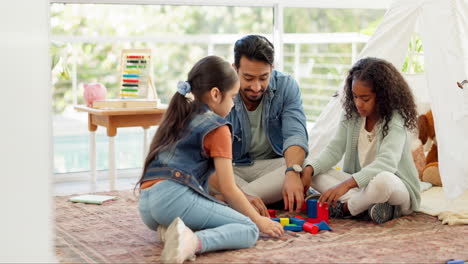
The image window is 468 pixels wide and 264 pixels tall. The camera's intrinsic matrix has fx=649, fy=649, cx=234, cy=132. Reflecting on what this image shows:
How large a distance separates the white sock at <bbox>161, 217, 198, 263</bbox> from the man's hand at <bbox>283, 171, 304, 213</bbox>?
0.65m

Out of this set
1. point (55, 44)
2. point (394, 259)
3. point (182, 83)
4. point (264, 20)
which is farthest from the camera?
point (264, 20)


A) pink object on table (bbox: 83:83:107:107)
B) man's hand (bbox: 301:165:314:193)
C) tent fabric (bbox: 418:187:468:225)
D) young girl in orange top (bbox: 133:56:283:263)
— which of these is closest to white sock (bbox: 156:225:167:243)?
young girl in orange top (bbox: 133:56:283:263)

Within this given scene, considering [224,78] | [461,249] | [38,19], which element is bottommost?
[461,249]

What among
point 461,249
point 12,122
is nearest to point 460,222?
point 461,249

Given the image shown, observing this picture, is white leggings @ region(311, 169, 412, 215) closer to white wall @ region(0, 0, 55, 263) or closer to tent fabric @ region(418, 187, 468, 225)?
tent fabric @ region(418, 187, 468, 225)

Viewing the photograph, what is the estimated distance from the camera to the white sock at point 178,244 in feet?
5.50

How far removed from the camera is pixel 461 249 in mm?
1908

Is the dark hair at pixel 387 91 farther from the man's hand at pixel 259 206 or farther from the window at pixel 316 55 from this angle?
the window at pixel 316 55

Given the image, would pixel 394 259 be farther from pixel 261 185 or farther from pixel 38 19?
pixel 38 19

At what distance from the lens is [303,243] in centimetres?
196

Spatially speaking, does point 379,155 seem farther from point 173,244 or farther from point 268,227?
point 173,244

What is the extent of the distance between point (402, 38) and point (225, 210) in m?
1.52

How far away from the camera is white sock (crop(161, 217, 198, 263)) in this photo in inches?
66.0

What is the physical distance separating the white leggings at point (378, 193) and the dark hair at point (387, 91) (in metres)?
0.21
